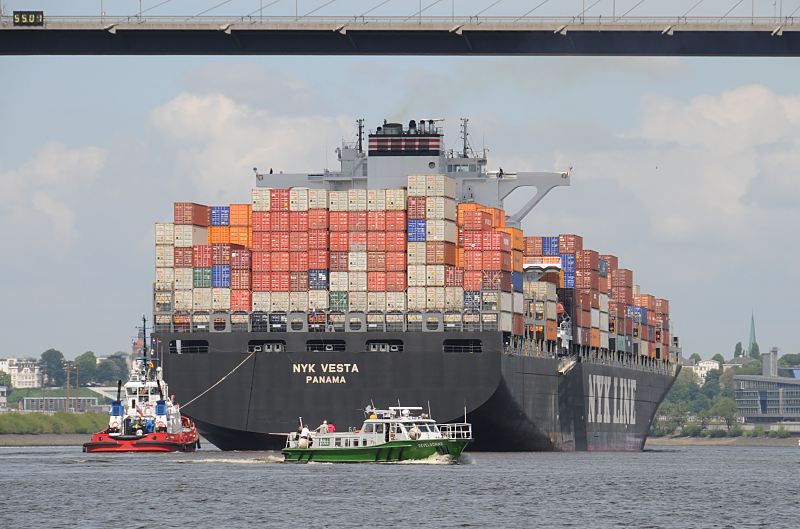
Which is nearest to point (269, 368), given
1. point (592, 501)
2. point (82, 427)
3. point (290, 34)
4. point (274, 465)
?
point (274, 465)

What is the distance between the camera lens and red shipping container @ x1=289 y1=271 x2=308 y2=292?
90312 millimetres

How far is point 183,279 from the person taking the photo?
91.8 metres

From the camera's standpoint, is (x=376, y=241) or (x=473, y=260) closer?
(x=376, y=241)

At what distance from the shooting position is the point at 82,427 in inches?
7136

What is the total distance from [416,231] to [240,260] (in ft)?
29.6

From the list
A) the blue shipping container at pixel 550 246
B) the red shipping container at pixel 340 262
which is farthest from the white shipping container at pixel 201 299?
the blue shipping container at pixel 550 246

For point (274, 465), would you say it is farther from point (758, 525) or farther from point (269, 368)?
point (758, 525)

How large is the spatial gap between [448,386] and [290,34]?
19.2 meters

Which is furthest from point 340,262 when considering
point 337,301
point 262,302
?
point 262,302

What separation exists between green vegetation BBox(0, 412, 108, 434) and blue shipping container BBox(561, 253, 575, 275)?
78.4 meters

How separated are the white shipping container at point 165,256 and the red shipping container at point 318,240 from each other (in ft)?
24.2

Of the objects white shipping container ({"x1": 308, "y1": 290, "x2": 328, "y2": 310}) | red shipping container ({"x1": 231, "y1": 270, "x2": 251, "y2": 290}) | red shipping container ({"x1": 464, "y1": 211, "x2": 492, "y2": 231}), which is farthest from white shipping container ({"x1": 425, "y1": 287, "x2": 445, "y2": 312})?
red shipping container ({"x1": 231, "y1": 270, "x2": 251, "y2": 290})

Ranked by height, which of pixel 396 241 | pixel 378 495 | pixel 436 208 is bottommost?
pixel 378 495

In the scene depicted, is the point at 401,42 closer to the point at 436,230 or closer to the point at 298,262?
the point at 436,230
